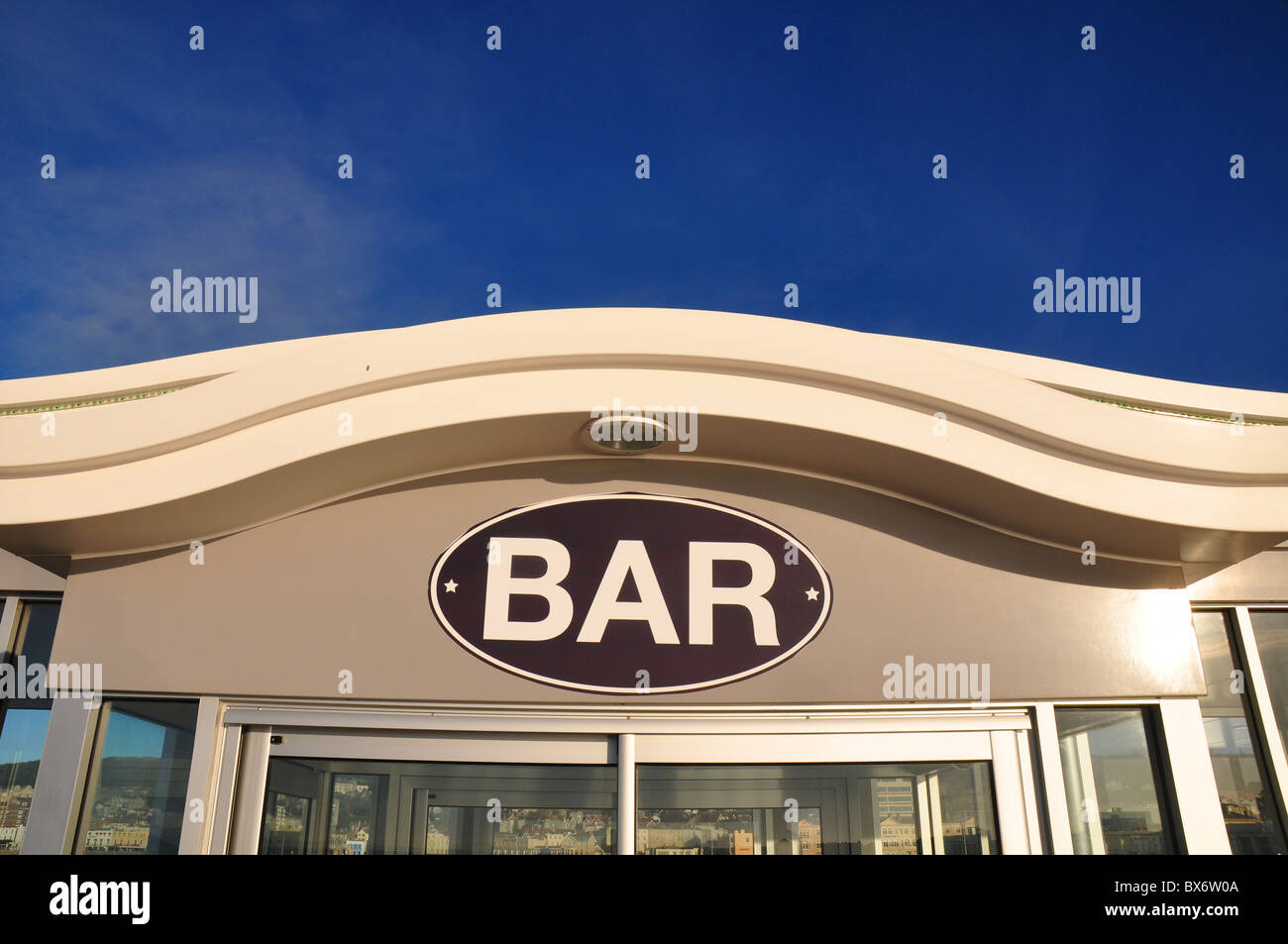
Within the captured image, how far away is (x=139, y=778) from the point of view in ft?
18.4

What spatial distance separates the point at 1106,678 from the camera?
225 inches

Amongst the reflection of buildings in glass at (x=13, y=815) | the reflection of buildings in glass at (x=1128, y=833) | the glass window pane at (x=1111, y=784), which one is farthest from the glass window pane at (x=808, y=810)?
the reflection of buildings in glass at (x=13, y=815)

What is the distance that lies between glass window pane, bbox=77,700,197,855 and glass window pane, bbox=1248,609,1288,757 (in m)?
7.41

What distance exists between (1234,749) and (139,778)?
7362 millimetres

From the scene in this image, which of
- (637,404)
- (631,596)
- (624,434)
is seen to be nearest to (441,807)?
(631,596)

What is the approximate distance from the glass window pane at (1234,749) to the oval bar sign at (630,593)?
3044mm

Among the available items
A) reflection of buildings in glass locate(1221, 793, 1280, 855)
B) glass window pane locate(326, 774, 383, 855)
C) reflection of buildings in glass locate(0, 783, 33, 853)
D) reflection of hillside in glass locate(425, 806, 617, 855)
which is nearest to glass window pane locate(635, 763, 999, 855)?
reflection of hillside in glass locate(425, 806, 617, 855)

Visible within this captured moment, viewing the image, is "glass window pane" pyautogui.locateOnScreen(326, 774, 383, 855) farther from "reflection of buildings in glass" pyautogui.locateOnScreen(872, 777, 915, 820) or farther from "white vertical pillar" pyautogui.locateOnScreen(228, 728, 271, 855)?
"reflection of buildings in glass" pyautogui.locateOnScreen(872, 777, 915, 820)

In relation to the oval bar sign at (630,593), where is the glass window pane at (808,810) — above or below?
below

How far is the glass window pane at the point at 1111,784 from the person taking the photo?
5535 millimetres

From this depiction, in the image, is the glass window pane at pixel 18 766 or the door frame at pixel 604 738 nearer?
Answer: the door frame at pixel 604 738

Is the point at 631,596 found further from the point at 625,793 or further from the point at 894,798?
the point at 894,798

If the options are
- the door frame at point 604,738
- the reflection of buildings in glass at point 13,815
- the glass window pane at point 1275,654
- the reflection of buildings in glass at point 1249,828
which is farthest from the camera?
the glass window pane at point 1275,654

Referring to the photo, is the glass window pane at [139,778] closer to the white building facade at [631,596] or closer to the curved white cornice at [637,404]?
the white building facade at [631,596]
